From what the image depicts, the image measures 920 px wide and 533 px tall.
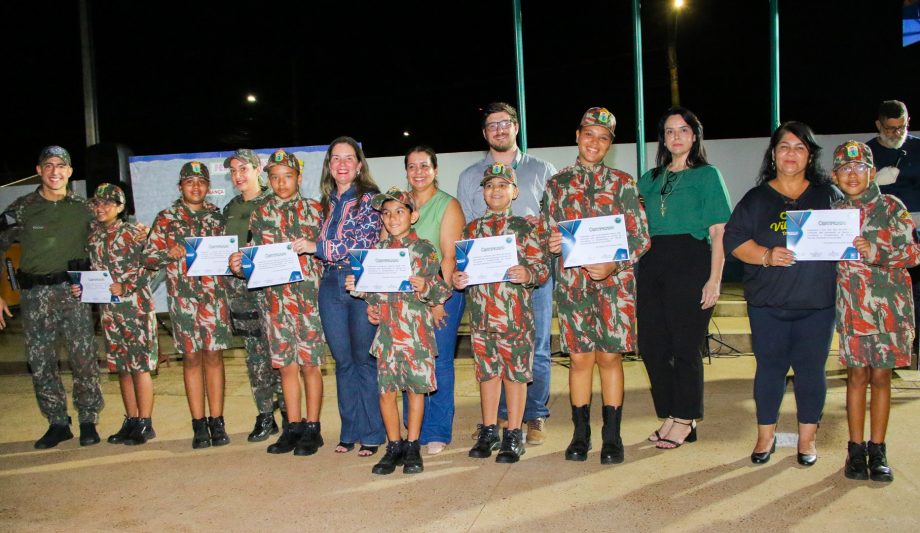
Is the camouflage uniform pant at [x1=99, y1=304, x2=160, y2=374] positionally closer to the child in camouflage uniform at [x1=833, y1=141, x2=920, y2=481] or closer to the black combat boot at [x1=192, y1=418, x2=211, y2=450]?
the black combat boot at [x1=192, y1=418, x2=211, y2=450]

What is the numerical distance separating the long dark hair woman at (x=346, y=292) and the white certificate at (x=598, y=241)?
125 centimetres

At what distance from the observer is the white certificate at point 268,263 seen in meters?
4.68

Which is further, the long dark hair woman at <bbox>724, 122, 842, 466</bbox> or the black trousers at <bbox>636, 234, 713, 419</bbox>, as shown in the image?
the black trousers at <bbox>636, 234, 713, 419</bbox>

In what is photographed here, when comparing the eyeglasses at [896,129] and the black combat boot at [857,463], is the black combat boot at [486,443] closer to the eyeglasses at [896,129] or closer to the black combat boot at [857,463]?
the black combat boot at [857,463]

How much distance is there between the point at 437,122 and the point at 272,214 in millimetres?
25794

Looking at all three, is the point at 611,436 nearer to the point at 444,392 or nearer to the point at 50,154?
the point at 444,392

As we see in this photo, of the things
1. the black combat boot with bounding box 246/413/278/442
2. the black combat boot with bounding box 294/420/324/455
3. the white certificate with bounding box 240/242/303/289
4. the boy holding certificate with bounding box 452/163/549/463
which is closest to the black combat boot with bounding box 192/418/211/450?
the black combat boot with bounding box 246/413/278/442

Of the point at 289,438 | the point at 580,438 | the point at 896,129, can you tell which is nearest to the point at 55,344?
the point at 289,438

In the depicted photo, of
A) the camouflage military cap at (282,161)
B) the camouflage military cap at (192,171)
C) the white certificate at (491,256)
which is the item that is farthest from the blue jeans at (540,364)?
the camouflage military cap at (192,171)

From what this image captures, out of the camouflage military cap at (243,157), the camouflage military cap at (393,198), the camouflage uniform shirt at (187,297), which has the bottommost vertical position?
the camouflage uniform shirt at (187,297)

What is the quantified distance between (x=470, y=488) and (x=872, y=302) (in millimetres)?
2372

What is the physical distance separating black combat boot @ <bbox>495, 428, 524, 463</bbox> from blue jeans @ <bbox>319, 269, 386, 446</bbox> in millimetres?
826

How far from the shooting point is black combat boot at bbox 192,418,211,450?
517cm

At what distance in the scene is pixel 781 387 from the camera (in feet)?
14.3
